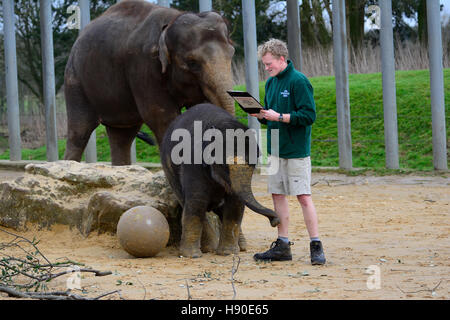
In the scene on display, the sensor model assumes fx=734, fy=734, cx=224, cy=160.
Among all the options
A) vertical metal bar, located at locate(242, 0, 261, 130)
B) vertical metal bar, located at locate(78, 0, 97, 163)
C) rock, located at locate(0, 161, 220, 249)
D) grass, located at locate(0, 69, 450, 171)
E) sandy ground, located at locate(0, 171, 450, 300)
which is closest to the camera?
sandy ground, located at locate(0, 171, 450, 300)

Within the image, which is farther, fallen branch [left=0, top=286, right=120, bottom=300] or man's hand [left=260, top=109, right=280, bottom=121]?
man's hand [left=260, top=109, right=280, bottom=121]

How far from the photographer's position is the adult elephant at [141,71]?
7477 mm

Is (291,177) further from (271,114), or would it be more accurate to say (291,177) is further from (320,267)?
(320,267)

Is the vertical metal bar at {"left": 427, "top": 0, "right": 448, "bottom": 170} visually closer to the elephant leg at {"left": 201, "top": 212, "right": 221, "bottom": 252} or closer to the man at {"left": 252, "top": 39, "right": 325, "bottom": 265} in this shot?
the elephant leg at {"left": 201, "top": 212, "right": 221, "bottom": 252}

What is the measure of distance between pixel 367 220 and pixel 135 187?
2910 mm

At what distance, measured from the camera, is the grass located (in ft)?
48.8

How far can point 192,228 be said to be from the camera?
252 inches

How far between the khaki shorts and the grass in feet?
26.1

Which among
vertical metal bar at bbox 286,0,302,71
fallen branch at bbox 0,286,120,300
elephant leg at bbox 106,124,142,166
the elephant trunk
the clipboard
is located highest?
vertical metal bar at bbox 286,0,302,71

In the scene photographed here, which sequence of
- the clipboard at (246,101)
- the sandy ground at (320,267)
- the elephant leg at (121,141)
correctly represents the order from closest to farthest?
the sandy ground at (320,267) → the clipboard at (246,101) → the elephant leg at (121,141)

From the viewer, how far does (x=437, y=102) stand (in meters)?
12.4

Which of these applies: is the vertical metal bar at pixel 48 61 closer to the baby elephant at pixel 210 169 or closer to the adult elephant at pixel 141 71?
the adult elephant at pixel 141 71

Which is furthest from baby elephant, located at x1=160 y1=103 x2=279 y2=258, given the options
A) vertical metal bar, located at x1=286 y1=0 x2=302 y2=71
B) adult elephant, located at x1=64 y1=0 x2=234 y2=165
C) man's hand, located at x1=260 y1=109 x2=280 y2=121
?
vertical metal bar, located at x1=286 y1=0 x2=302 y2=71

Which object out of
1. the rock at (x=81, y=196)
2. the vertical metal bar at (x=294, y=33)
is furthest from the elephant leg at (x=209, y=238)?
the vertical metal bar at (x=294, y=33)
